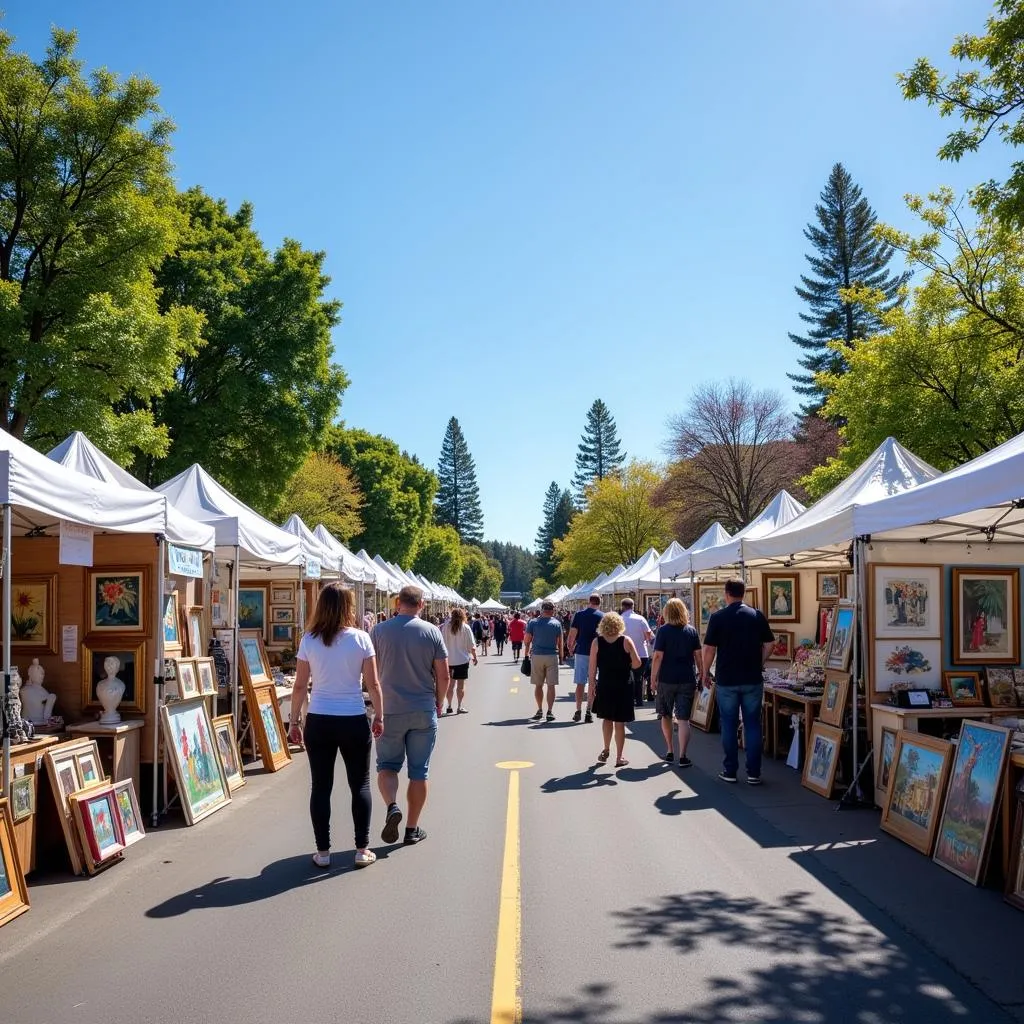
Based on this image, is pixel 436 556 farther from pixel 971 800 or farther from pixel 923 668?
pixel 971 800

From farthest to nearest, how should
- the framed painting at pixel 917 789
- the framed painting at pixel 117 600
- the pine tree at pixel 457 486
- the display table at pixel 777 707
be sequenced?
the pine tree at pixel 457 486, the display table at pixel 777 707, the framed painting at pixel 117 600, the framed painting at pixel 917 789

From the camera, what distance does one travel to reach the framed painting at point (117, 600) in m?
8.19

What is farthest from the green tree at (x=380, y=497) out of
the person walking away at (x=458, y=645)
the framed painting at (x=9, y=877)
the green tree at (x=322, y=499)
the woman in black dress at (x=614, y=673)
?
the framed painting at (x=9, y=877)

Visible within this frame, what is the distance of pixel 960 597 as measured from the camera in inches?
347

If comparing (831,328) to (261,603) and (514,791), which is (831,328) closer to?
(261,603)

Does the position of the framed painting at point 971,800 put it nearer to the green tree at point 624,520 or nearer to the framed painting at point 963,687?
the framed painting at point 963,687

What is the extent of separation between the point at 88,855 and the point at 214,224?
25028mm

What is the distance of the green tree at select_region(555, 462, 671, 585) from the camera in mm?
55188

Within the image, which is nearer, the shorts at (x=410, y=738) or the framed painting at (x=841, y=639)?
the shorts at (x=410, y=738)

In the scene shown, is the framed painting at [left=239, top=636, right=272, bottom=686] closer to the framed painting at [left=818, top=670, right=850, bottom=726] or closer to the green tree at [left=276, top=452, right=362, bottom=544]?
the framed painting at [left=818, top=670, right=850, bottom=726]

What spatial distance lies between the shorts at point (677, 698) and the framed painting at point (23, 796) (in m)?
6.65

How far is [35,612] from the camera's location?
8.09 metres

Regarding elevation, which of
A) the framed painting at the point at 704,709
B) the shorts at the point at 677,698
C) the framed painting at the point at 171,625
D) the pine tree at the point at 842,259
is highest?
the pine tree at the point at 842,259

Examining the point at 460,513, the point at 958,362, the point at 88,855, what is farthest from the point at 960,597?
the point at 460,513
